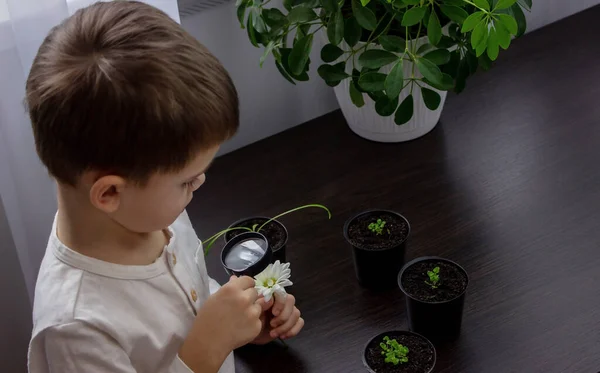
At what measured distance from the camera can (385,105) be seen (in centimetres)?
120

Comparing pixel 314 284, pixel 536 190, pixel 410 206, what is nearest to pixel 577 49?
pixel 536 190

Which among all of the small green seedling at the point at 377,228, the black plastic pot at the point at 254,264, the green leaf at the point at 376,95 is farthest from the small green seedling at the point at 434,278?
the green leaf at the point at 376,95

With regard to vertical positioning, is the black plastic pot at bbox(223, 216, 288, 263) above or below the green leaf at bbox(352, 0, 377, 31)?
below

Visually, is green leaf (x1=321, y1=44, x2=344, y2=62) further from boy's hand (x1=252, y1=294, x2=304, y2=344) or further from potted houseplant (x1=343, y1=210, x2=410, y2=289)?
boy's hand (x1=252, y1=294, x2=304, y2=344)

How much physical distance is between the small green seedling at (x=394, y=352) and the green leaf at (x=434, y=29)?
440 mm

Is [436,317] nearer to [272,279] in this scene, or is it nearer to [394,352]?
[394,352]

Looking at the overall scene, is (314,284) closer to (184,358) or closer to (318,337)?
(318,337)

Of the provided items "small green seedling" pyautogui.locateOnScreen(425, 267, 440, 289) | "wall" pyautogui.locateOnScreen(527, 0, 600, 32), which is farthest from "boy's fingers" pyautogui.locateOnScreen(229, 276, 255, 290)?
"wall" pyautogui.locateOnScreen(527, 0, 600, 32)

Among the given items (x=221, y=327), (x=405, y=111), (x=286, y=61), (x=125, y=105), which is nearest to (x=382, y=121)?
(x=405, y=111)

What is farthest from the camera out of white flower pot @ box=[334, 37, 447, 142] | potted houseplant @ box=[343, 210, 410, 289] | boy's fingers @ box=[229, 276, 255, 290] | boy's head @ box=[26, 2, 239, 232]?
white flower pot @ box=[334, 37, 447, 142]

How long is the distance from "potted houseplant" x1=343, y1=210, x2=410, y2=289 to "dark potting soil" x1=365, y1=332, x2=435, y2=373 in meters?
0.13

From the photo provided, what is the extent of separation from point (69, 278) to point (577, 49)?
1130 mm

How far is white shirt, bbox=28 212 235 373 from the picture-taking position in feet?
2.70

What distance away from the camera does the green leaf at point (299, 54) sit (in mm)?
1190
